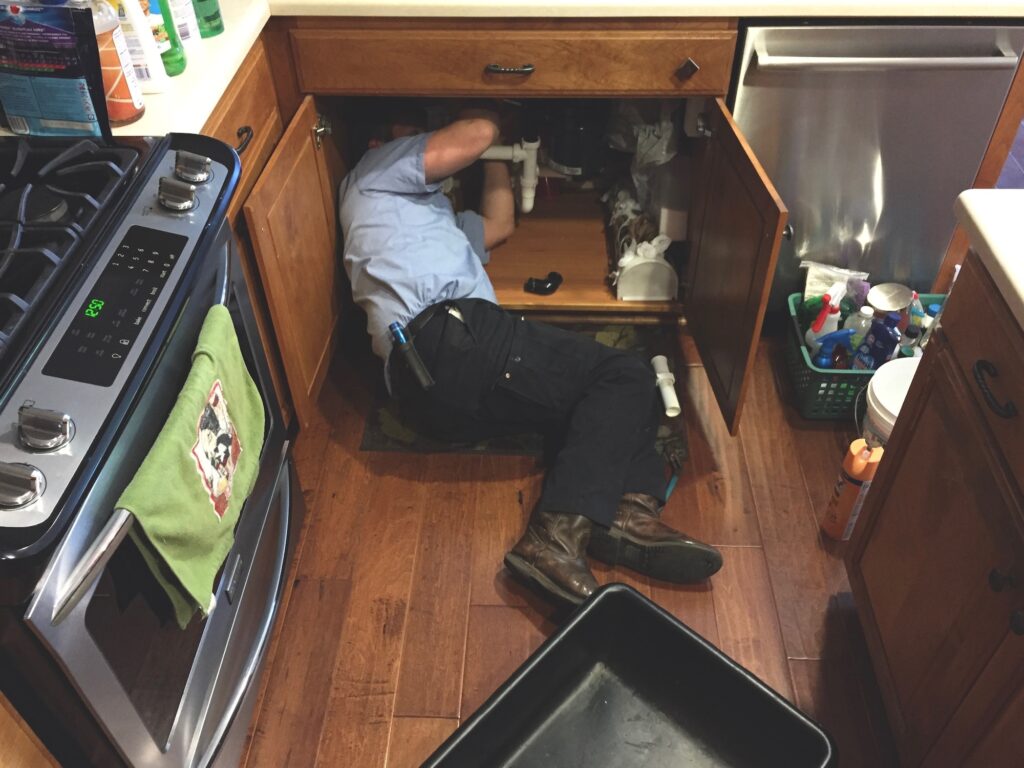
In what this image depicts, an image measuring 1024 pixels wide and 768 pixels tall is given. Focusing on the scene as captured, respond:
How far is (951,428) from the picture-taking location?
3.63 ft

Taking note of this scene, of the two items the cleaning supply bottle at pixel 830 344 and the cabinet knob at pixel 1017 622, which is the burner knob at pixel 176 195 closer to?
the cabinet knob at pixel 1017 622

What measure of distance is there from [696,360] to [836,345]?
32 cm

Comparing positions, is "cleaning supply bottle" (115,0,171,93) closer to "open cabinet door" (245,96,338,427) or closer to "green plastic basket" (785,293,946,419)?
"open cabinet door" (245,96,338,427)

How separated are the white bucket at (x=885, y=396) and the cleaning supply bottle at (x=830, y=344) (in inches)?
6.2

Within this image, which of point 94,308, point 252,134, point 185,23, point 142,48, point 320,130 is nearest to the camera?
point 94,308

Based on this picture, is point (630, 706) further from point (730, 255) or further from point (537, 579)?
point (730, 255)

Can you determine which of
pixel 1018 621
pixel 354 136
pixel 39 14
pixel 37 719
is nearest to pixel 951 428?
pixel 1018 621

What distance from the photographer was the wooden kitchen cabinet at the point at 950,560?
38.9 inches

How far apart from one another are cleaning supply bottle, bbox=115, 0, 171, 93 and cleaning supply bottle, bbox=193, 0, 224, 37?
17 cm

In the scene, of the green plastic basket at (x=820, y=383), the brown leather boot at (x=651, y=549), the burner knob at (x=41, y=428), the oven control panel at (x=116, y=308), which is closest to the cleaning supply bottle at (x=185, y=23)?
the oven control panel at (x=116, y=308)

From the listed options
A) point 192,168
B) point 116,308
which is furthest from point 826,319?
point 116,308

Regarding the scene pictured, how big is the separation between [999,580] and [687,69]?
1.05 metres

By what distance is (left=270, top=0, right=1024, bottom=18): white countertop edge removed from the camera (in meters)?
1.55

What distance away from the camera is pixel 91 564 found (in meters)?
0.83
